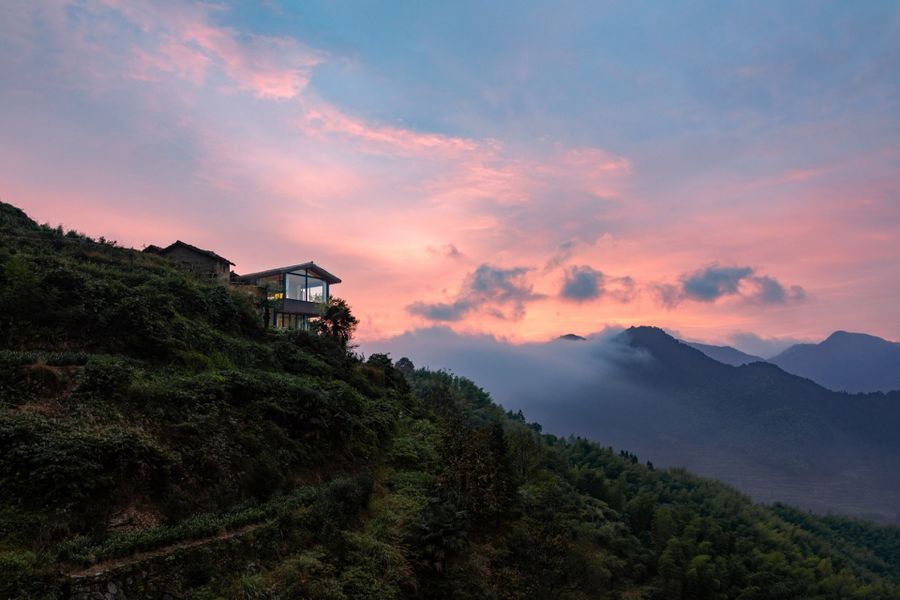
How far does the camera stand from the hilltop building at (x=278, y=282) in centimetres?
4128

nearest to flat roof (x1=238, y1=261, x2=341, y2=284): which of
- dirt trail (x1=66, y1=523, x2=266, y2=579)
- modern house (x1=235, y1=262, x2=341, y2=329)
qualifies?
modern house (x1=235, y1=262, x2=341, y2=329)

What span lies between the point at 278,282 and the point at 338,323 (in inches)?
473

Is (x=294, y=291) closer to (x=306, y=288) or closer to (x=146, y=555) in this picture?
(x=306, y=288)

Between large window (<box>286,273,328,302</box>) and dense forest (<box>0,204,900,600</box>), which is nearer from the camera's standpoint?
dense forest (<box>0,204,900,600</box>)

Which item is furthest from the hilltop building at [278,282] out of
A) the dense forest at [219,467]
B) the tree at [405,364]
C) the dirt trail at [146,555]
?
the tree at [405,364]

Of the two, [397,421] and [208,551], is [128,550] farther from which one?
[397,421]

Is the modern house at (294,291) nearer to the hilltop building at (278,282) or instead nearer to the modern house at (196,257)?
the hilltop building at (278,282)

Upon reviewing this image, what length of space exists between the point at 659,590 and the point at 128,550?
3796 centimetres

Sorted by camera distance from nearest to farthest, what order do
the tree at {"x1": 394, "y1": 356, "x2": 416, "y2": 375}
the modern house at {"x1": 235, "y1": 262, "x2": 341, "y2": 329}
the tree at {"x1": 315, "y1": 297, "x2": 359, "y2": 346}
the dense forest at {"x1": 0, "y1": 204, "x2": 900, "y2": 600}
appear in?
the dense forest at {"x1": 0, "y1": 204, "x2": 900, "y2": 600}
the tree at {"x1": 315, "y1": 297, "x2": 359, "y2": 346}
the modern house at {"x1": 235, "y1": 262, "x2": 341, "y2": 329}
the tree at {"x1": 394, "y1": 356, "x2": 416, "y2": 375}

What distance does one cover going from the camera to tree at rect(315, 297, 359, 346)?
38875mm

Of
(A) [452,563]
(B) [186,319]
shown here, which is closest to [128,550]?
(A) [452,563]

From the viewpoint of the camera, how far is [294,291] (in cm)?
4812

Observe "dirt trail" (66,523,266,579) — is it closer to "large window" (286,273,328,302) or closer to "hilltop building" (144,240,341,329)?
"hilltop building" (144,240,341,329)

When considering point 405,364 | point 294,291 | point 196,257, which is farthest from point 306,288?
point 405,364
